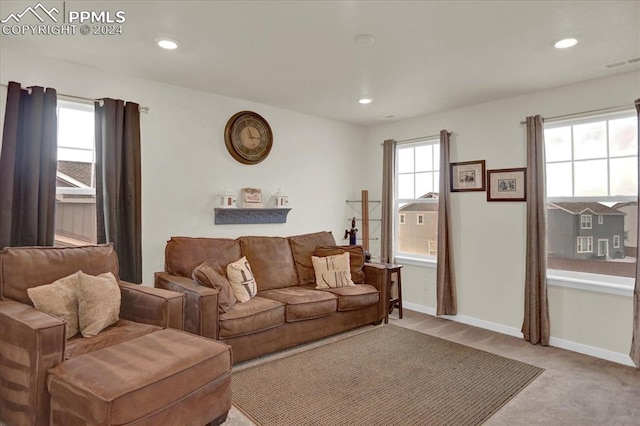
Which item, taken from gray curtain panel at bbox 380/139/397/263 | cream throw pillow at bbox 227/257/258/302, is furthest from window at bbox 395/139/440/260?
cream throw pillow at bbox 227/257/258/302

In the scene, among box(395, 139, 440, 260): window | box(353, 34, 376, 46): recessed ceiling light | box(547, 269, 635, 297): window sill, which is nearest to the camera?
box(353, 34, 376, 46): recessed ceiling light

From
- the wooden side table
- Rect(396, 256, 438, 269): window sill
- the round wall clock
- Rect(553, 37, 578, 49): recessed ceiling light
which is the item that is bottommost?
the wooden side table

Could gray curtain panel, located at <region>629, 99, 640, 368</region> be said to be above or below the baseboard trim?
above

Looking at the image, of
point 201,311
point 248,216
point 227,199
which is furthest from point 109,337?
point 248,216

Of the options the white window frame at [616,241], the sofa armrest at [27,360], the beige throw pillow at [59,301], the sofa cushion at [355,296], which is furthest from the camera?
the sofa cushion at [355,296]

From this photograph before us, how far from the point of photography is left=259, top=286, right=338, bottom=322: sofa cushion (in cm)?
329

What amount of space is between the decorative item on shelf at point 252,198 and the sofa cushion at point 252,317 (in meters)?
1.18

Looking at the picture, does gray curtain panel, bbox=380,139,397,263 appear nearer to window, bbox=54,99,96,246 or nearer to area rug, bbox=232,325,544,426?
area rug, bbox=232,325,544,426

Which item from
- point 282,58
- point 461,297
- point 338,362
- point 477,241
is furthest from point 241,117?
point 461,297

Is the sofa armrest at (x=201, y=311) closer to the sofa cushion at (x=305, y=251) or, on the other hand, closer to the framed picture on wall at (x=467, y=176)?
the sofa cushion at (x=305, y=251)

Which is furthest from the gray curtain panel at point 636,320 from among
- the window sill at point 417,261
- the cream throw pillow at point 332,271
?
the cream throw pillow at point 332,271

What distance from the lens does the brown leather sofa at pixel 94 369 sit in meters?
1.67

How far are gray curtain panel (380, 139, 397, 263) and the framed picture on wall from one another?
2.69 ft

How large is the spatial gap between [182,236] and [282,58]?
6.27 ft
